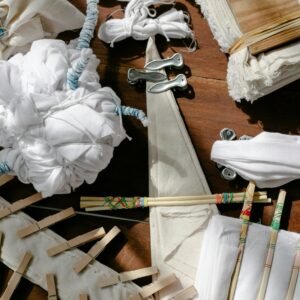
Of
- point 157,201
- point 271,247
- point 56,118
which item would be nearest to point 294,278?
point 271,247

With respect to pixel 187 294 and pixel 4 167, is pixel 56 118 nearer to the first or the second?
Answer: pixel 4 167

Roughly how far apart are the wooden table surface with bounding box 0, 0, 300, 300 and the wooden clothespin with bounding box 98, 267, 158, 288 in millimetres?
24

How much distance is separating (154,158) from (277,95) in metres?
0.31

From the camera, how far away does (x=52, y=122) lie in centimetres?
94

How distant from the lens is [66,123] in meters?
0.93

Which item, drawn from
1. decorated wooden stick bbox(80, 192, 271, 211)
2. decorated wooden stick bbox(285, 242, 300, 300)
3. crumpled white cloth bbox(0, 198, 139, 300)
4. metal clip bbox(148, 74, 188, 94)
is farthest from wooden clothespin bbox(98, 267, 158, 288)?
metal clip bbox(148, 74, 188, 94)

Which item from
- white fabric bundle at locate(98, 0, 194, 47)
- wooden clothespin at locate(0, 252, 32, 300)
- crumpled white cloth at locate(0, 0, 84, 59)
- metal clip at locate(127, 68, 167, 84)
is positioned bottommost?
wooden clothespin at locate(0, 252, 32, 300)

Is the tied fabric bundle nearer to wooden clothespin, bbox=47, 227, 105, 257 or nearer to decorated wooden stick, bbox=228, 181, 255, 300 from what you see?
wooden clothespin, bbox=47, 227, 105, 257

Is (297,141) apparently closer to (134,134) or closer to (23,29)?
(134,134)

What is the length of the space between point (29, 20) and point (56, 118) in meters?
0.24

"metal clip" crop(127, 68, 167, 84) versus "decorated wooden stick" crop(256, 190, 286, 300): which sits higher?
"metal clip" crop(127, 68, 167, 84)

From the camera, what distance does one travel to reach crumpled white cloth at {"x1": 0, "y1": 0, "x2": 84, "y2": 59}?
101 cm

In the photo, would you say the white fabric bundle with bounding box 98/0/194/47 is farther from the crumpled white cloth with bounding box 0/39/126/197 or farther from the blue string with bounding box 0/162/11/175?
the blue string with bounding box 0/162/11/175

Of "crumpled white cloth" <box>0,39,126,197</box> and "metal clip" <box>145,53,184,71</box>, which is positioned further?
"metal clip" <box>145,53,184,71</box>
